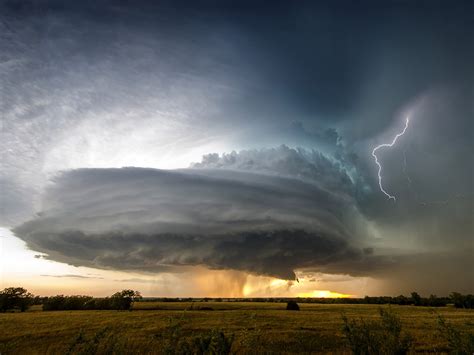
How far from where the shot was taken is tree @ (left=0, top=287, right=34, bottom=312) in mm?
94250

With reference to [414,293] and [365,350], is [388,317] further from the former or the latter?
[414,293]

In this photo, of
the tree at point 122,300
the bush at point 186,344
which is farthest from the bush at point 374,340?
the tree at point 122,300

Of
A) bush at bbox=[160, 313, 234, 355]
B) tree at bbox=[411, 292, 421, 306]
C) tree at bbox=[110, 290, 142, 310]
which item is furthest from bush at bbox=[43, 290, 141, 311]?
tree at bbox=[411, 292, 421, 306]

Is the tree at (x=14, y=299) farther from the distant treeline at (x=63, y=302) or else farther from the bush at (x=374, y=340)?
Answer: the bush at (x=374, y=340)

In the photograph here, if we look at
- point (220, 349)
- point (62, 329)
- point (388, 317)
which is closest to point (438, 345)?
point (388, 317)

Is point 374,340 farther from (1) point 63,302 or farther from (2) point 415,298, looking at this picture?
(2) point 415,298

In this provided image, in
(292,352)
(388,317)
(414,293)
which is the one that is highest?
(414,293)

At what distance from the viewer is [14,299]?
9738 centimetres

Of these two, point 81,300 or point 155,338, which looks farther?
point 81,300

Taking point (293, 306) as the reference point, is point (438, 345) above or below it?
below

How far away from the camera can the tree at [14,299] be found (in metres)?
94.2

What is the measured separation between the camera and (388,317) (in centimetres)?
1777

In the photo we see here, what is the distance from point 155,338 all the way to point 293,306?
69.6 m

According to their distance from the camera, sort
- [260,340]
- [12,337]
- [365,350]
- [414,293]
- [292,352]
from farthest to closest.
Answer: [414,293], [12,337], [260,340], [292,352], [365,350]
